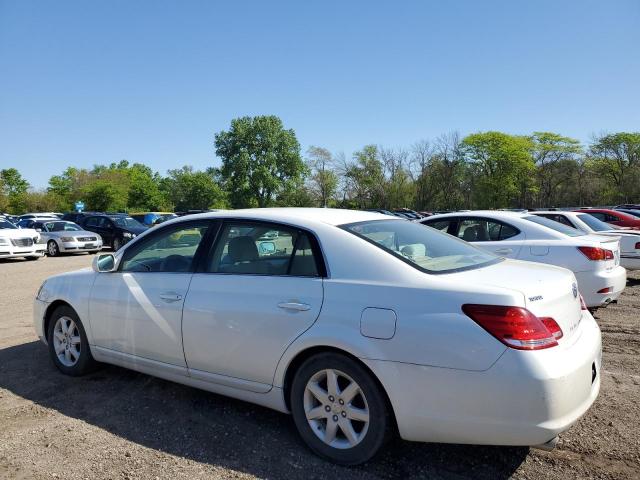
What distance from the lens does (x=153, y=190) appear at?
318 ft

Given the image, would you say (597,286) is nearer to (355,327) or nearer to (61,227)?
(355,327)

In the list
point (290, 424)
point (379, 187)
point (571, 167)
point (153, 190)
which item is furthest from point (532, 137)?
point (290, 424)

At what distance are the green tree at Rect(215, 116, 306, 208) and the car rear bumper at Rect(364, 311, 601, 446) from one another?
76797mm

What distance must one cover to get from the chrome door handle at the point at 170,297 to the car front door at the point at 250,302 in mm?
101

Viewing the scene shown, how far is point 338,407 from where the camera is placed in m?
2.96

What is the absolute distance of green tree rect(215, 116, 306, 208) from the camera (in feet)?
262

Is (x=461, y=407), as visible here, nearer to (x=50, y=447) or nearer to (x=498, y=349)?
(x=498, y=349)

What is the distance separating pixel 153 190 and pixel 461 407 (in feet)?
331

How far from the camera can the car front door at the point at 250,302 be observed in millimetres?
3125

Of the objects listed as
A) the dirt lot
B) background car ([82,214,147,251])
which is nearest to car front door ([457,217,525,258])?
the dirt lot

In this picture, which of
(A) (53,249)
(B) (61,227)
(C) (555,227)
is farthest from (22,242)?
(C) (555,227)

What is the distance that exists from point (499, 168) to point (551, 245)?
65663 millimetres

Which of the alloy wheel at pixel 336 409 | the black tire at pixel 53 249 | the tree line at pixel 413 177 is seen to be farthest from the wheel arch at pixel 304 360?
the tree line at pixel 413 177

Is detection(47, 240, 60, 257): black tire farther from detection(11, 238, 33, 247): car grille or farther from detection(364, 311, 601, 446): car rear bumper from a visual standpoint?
detection(364, 311, 601, 446): car rear bumper
